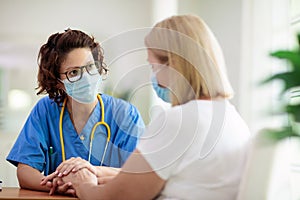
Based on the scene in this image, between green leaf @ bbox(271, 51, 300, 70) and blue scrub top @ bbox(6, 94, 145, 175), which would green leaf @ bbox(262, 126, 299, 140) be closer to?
green leaf @ bbox(271, 51, 300, 70)

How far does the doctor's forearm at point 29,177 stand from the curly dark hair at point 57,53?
28 cm

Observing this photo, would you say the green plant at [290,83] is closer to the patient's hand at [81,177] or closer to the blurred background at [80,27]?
the patient's hand at [81,177]

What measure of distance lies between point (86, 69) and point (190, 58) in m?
0.77

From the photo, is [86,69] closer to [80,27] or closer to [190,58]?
[190,58]

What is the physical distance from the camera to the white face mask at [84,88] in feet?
6.37

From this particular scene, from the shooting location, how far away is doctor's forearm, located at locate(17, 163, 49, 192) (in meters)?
1.71

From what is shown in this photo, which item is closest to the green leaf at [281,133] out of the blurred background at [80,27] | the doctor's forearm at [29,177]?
the doctor's forearm at [29,177]

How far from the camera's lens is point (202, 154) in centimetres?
124

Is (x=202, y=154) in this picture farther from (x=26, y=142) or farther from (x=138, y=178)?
(x=26, y=142)

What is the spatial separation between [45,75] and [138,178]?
84 cm

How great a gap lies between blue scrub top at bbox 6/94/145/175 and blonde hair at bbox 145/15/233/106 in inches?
23.6

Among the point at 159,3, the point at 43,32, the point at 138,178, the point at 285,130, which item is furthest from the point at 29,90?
the point at 285,130

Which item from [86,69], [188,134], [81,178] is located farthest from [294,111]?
[86,69]

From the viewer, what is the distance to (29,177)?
1.74m
